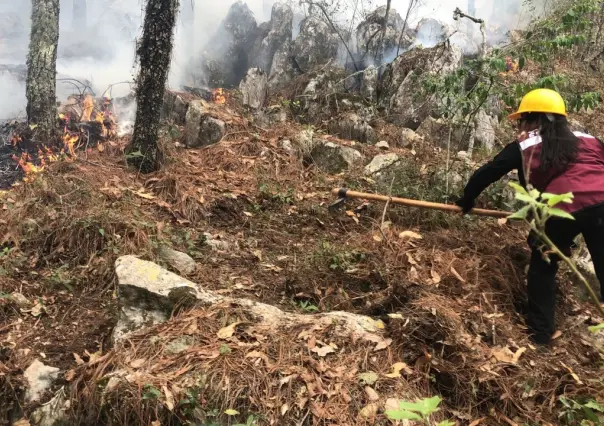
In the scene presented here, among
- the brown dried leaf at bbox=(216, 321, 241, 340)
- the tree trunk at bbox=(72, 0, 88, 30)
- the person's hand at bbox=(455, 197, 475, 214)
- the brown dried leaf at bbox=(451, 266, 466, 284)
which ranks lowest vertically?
the brown dried leaf at bbox=(216, 321, 241, 340)

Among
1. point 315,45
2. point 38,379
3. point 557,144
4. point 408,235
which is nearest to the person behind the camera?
point 38,379

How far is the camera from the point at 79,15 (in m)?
23.1

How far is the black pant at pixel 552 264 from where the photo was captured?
9.78 feet

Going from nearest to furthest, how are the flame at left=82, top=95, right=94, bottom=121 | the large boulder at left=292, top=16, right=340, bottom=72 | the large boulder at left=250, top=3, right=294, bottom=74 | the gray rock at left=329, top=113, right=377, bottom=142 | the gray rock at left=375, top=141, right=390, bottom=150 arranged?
the gray rock at left=375, top=141, right=390, bottom=150 < the gray rock at left=329, top=113, right=377, bottom=142 < the flame at left=82, top=95, right=94, bottom=121 < the large boulder at left=292, top=16, right=340, bottom=72 < the large boulder at left=250, top=3, right=294, bottom=74

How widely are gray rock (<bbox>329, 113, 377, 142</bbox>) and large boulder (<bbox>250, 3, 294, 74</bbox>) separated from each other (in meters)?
6.90

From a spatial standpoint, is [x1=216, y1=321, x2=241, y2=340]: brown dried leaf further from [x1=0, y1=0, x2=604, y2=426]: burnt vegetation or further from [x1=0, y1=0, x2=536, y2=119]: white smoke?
[x1=0, y1=0, x2=536, y2=119]: white smoke

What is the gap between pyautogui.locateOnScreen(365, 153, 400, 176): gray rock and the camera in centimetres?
596

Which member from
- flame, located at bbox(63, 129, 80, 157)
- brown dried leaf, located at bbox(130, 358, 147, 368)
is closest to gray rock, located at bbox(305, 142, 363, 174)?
flame, located at bbox(63, 129, 80, 157)

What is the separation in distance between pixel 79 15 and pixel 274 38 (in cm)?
1441

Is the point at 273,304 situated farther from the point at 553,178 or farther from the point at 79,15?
the point at 79,15

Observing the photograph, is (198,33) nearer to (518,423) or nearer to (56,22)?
(56,22)

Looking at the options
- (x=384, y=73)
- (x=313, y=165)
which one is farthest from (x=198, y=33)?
(x=313, y=165)

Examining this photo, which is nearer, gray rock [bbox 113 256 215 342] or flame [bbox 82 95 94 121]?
gray rock [bbox 113 256 215 342]

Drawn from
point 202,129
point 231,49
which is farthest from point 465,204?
point 231,49
